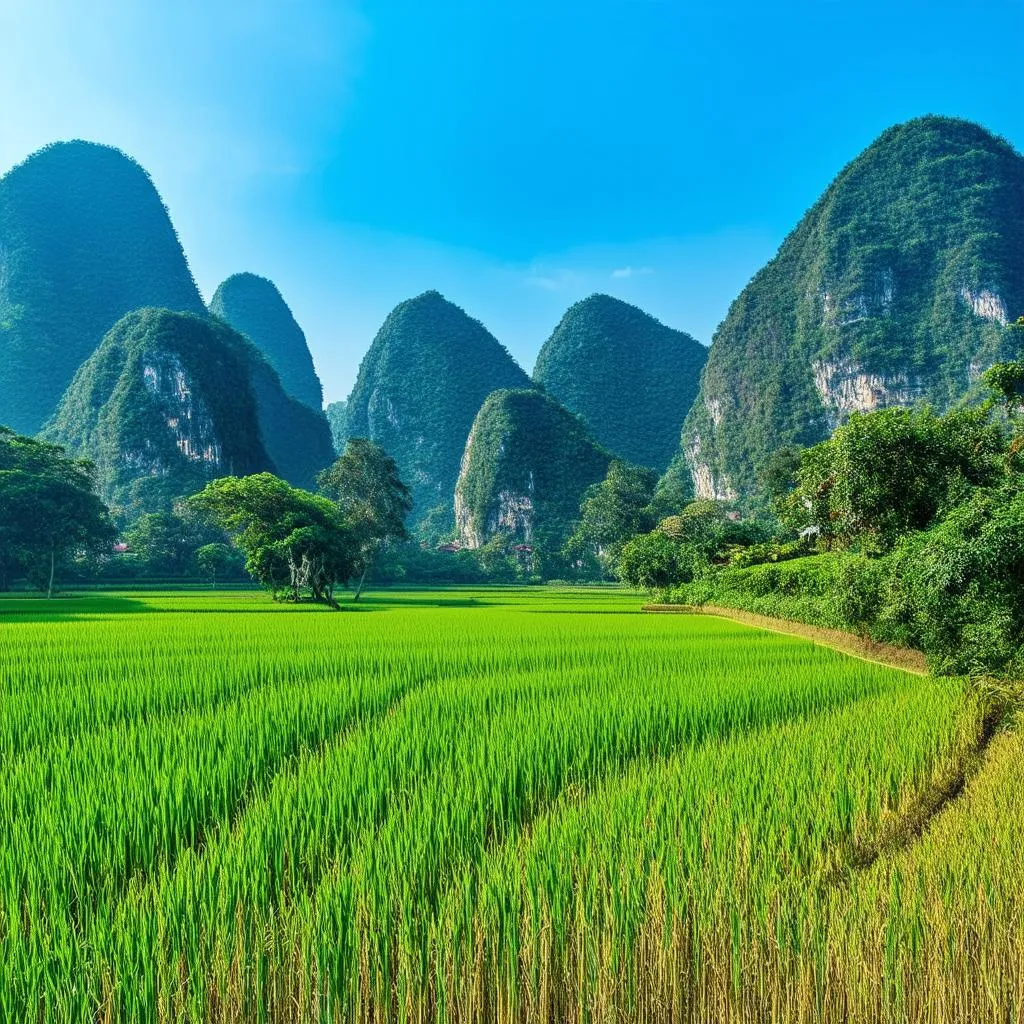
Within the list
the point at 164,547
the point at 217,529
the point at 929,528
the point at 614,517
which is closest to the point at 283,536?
the point at 929,528

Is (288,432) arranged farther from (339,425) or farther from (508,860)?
(508,860)

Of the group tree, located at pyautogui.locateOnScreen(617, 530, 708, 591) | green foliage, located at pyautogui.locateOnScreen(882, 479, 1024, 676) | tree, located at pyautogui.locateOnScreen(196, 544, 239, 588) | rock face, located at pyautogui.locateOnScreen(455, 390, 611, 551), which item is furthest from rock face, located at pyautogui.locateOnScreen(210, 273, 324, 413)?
green foliage, located at pyautogui.locateOnScreen(882, 479, 1024, 676)

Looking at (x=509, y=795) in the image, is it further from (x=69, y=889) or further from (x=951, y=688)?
(x=951, y=688)

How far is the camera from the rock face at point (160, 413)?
62.8 metres

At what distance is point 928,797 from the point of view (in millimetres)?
3062

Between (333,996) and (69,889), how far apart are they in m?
1.20

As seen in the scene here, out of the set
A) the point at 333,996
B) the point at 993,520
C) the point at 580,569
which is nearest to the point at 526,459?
the point at 580,569

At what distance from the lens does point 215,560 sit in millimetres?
38688

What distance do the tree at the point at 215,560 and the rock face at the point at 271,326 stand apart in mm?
83482

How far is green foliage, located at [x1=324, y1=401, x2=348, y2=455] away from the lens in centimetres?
12193

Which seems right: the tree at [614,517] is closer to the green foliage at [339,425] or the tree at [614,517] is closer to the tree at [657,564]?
the tree at [657,564]

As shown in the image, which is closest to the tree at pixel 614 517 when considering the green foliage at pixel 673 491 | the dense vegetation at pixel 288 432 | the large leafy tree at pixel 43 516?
the green foliage at pixel 673 491

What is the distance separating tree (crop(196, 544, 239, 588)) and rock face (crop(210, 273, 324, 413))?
83.5 m

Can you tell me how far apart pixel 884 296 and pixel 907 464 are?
79236mm
